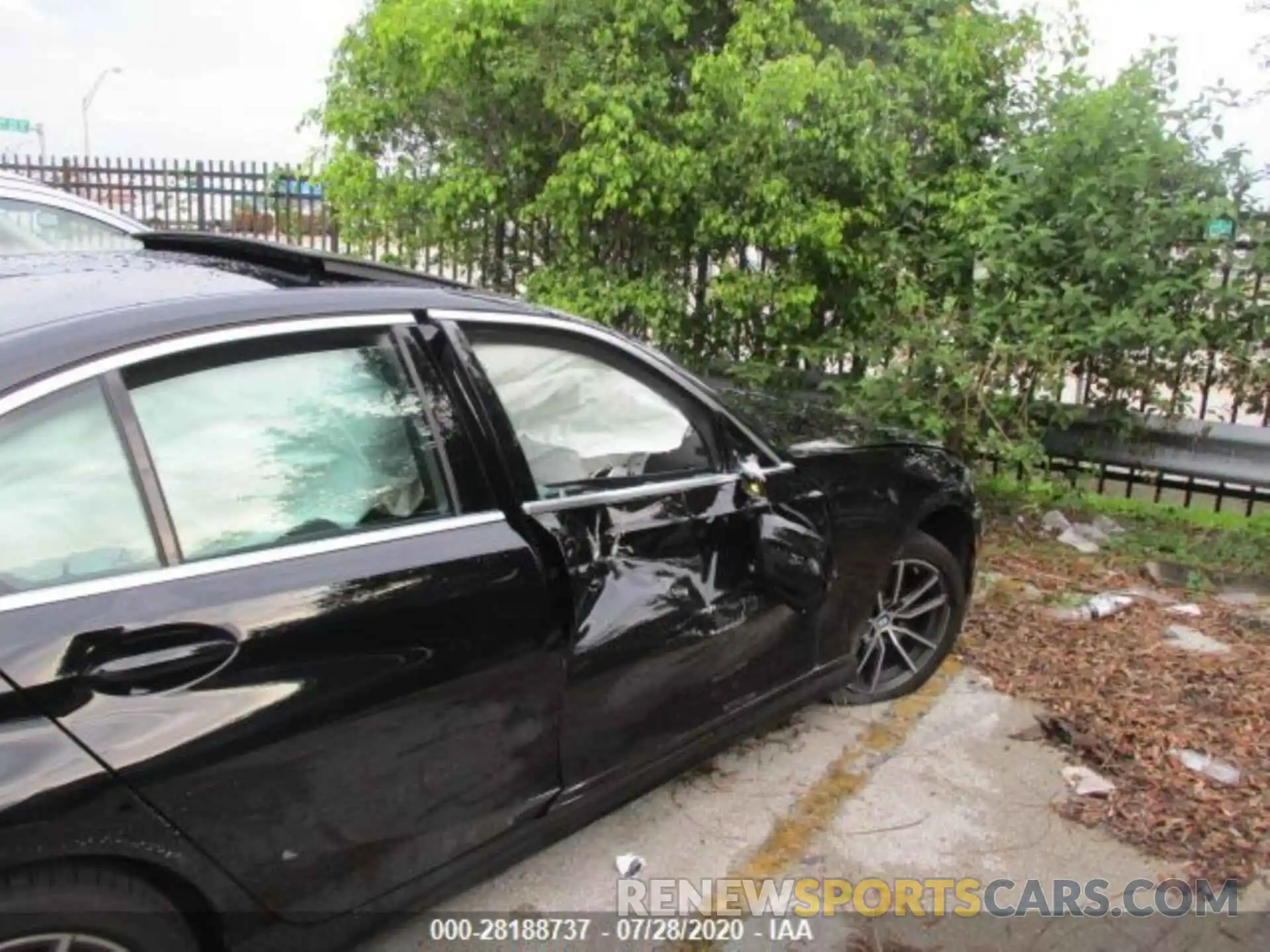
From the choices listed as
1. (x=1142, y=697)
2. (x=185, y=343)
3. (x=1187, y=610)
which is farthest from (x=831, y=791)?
(x=1187, y=610)

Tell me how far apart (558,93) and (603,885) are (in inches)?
162

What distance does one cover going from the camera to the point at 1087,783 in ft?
11.1

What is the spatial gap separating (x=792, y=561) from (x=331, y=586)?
1482mm

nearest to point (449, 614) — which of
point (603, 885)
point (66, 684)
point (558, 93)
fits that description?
point (66, 684)

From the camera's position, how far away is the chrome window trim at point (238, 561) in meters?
1.68

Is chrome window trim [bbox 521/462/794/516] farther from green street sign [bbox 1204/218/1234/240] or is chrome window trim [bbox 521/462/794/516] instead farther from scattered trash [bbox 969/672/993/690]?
green street sign [bbox 1204/218/1234/240]

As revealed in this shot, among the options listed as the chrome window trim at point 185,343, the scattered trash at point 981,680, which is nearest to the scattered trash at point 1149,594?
the scattered trash at point 981,680

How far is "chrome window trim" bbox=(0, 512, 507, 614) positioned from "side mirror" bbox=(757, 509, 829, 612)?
3.01ft

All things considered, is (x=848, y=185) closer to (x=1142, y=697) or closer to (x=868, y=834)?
(x=1142, y=697)

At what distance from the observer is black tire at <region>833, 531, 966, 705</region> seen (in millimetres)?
3707

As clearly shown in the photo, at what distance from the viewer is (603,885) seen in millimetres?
2779

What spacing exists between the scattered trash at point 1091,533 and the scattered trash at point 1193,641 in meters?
1.18

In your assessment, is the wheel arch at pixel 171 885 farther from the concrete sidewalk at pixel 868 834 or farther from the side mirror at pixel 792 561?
the side mirror at pixel 792 561

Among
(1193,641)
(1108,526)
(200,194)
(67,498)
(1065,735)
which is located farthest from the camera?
(200,194)
